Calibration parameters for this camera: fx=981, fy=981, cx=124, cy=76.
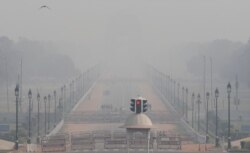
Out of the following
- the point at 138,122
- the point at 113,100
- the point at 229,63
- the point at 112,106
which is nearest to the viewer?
the point at 138,122

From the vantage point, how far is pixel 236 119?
81.8m

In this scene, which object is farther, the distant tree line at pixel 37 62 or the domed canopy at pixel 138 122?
the distant tree line at pixel 37 62

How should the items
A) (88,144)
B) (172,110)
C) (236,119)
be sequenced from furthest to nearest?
(172,110) < (236,119) < (88,144)

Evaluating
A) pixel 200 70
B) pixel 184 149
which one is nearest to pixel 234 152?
pixel 184 149

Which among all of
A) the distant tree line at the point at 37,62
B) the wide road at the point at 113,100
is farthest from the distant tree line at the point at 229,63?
the distant tree line at the point at 37,62

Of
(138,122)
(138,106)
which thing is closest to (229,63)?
(138,122)

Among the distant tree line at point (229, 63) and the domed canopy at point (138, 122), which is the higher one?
the distant tree line at point (229, 63)

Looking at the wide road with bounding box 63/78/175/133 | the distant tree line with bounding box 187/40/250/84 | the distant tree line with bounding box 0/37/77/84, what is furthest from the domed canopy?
the distant tree line with bounding box 0/37/77/84

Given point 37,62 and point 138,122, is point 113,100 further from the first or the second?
point 37,62

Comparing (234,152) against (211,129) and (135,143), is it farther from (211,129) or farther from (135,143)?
(211,129)

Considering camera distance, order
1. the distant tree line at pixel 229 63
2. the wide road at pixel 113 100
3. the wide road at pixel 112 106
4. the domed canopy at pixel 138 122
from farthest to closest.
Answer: the distant tree line at pixel 229 63 < the wide road at pixel 113 100 < the wide road at pixel 112 106 < the domed canopy at pixel 138 122

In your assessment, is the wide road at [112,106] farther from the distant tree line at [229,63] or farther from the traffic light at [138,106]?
the traffic light at [138,106]

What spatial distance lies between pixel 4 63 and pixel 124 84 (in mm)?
19931

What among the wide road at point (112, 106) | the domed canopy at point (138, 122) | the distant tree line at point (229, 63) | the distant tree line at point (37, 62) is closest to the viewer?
the domed canopy at point (138, 122)
